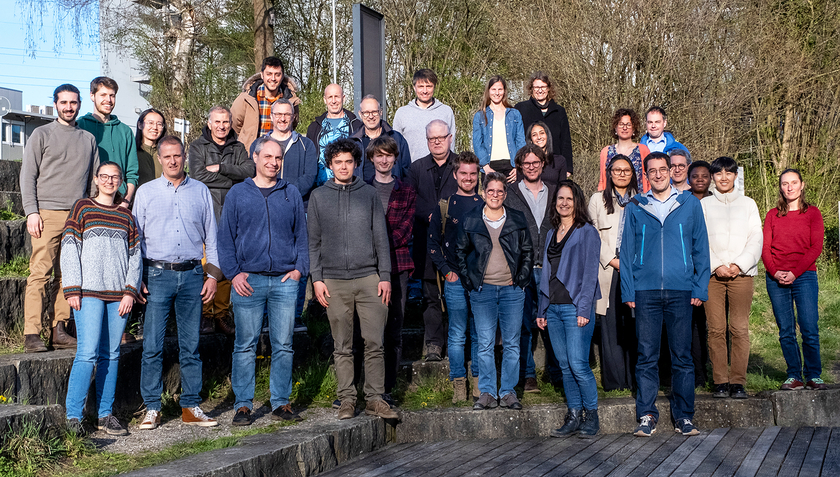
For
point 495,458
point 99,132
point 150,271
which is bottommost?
point 495,458

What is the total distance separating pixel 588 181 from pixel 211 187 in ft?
27.9

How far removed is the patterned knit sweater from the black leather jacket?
2377 millimetres

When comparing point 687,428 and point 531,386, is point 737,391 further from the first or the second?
point 531,386

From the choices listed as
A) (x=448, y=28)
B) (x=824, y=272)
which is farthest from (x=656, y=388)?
(x=448, y=28)

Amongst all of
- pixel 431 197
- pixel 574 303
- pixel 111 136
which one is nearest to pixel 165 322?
pixel 111 136

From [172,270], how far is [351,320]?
1.32 m

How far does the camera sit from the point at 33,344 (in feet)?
19.1

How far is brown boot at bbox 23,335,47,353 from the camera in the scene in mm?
5824

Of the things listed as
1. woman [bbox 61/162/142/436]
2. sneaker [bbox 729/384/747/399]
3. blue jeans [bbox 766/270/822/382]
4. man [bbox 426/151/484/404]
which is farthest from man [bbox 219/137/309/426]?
blue jeans [bbox 766/270/822/382]

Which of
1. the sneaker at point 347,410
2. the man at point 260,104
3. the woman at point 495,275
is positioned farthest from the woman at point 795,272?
the man at point 260,104

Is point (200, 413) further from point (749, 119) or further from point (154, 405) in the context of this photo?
point (749, 119)

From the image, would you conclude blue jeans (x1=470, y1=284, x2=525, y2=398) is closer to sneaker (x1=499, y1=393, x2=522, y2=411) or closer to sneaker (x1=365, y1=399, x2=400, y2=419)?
sneaker (x1=499, y1=393, x2=522, y2=411)

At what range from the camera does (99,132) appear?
6.39 m

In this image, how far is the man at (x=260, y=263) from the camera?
5641 millimetres
